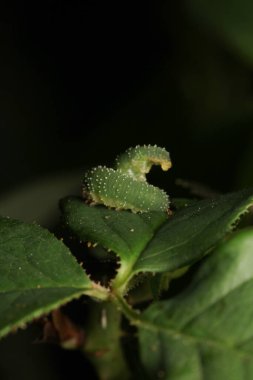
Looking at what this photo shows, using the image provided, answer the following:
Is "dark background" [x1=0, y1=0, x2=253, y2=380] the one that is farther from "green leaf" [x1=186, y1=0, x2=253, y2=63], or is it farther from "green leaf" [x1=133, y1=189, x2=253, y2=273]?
"green leaf" [x1=133, y1=189, x2=253, y2=273]

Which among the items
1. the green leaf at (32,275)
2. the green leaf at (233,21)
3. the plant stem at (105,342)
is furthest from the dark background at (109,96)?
the green leaf at (32,275)

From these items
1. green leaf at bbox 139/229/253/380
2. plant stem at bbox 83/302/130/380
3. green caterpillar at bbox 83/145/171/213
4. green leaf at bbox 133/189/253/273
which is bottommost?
plant stem at bbox 83/302/130/380

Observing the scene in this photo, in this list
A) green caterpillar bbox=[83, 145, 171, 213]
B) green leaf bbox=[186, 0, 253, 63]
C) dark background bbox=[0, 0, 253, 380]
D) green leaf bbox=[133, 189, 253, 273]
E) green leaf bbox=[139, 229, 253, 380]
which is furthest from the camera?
dark background bbox=[0, 0, 253, 380]

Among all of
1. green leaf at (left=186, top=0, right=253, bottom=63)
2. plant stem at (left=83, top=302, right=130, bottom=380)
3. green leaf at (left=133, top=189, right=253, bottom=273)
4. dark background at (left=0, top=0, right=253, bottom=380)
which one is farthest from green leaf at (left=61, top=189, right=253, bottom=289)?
green leaf at (left=186, top=0, right=253, bottom=63)

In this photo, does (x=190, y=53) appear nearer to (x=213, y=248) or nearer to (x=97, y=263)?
(x=97, y=263)

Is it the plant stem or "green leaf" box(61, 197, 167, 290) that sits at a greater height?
"green leaf" box(61, 197, 167, 290)

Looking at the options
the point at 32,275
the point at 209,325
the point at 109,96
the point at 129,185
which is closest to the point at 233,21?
the point at 109,96

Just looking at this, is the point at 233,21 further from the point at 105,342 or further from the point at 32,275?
the point at 32,275
